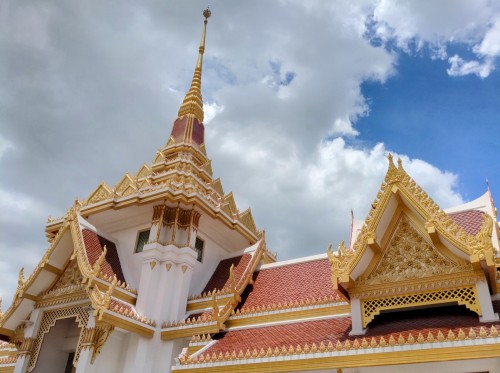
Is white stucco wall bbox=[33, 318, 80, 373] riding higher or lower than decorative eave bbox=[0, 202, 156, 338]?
lower

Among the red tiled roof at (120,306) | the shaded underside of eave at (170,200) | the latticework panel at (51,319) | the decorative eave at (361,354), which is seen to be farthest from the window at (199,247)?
the decorative eave at (361,354)

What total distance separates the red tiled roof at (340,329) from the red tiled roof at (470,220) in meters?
1.78

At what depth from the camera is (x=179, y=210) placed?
13.2 meters

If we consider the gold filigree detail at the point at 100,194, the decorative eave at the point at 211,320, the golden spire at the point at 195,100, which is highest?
the golden spire at the point at 195,100

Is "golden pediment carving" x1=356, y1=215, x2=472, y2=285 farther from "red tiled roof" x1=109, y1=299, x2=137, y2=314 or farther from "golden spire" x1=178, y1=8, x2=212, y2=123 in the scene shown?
"golden spire" x1=178, y1=8, x2=212, y2=123

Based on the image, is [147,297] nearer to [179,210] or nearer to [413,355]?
[179,210]

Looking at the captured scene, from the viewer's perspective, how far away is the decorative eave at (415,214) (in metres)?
7.66

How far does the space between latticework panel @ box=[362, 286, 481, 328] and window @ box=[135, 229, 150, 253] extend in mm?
7028

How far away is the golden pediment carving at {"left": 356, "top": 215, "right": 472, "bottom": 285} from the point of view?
808cm

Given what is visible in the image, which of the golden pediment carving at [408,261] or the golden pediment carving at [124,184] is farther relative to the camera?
the golden pediment carving at [124,184]

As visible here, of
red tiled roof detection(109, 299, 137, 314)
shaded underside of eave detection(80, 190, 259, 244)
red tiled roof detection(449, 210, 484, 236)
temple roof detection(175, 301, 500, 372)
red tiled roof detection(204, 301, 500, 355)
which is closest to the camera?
temple roof detection(175, 301, 500, 372)

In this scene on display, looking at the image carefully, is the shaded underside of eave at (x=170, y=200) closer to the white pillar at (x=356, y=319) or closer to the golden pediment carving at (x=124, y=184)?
the golden pediment carving at (x=124, y=184)

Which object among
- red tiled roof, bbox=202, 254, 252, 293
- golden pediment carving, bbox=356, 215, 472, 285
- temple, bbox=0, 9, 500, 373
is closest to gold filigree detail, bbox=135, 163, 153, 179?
temple, bbox=0, 9, 500, 373

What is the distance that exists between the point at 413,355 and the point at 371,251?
228 centimetres
